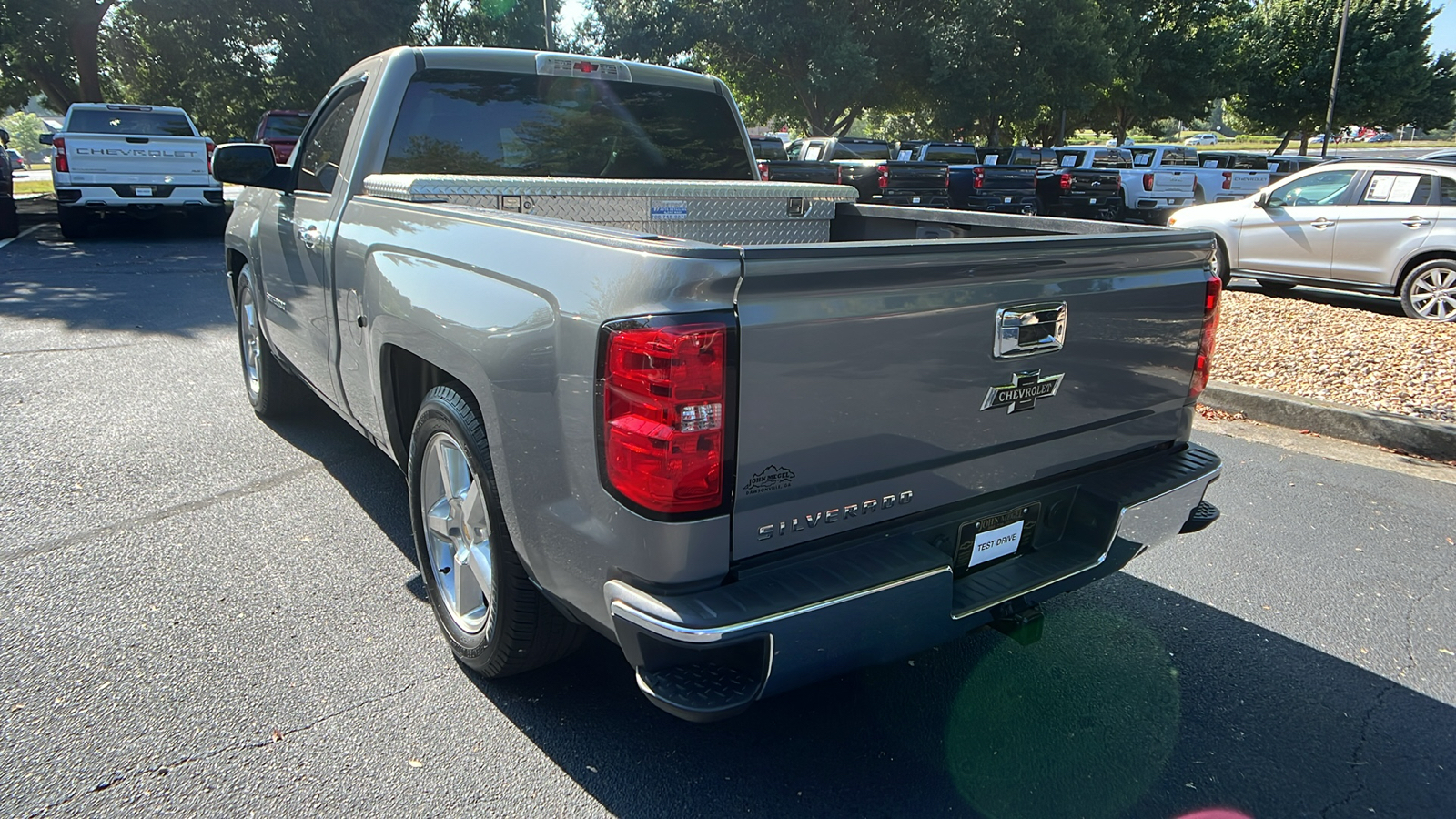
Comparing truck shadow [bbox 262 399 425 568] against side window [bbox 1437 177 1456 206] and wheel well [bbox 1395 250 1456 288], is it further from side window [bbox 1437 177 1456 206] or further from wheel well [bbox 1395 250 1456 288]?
side window [bbox 1437 177 1456 206]

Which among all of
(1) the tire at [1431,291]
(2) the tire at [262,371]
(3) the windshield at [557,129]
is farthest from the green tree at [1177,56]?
(2) the tire at [262,371]

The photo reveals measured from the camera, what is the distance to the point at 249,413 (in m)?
6.04

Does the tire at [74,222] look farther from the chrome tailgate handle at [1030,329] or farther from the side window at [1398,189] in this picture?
the side window at [1398,189]

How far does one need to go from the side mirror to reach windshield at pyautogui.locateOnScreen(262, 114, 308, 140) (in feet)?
54.8

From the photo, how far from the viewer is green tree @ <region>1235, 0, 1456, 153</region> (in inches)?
1457

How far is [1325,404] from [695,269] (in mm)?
5683

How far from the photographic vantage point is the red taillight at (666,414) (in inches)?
83.3

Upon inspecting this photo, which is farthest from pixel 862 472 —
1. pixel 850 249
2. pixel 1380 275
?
pixel 1380 275

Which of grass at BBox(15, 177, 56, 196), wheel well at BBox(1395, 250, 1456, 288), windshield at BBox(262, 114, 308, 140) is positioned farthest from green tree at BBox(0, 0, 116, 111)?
wheel well at BBox(1395, 250, 1456, 288)

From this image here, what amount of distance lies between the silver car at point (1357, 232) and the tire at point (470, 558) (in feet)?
29.3

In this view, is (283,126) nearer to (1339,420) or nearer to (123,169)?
(123,169)

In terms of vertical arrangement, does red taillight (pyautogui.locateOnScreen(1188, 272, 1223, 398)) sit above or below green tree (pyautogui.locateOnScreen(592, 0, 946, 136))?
below

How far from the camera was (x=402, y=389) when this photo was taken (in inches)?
139

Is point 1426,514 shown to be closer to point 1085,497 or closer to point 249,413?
point 1085,497
